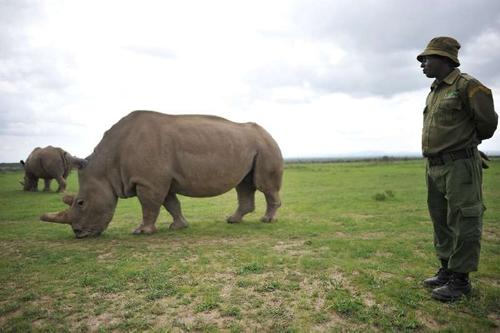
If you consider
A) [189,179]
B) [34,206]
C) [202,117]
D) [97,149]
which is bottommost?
[34,206]

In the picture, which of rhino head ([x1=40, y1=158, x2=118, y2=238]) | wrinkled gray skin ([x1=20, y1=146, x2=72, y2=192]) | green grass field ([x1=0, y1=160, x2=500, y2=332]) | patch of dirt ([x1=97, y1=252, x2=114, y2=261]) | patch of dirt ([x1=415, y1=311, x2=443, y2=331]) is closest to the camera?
patch of dirt ([x1=415, y1=311, x2=443, y2=331])

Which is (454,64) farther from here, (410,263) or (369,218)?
(369,218)

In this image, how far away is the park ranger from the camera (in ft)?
12.5

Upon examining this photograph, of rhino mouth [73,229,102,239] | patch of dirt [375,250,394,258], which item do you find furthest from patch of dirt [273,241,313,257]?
rhino mouth [73,229,102,239]

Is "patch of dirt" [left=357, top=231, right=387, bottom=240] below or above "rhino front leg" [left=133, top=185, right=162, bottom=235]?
below

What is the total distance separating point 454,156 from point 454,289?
4.71ft

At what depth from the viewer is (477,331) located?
3.20 meters

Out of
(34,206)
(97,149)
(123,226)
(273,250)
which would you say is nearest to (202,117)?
(97,149)

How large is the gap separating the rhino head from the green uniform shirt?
6.05m

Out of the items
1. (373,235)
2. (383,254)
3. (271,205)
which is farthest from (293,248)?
(271,205)

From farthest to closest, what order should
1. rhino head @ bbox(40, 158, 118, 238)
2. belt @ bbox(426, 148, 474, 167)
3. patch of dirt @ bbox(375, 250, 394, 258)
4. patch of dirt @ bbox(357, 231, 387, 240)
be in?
rhino head @ bbox(40, 158, 118, 238), patch of dirt @ bbox(357, 231, 387, 240), patch of dirt @ bbox(375, 250, 394, 258), belt @ bbox(426, 148, 474, 167)

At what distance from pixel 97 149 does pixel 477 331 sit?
725cm

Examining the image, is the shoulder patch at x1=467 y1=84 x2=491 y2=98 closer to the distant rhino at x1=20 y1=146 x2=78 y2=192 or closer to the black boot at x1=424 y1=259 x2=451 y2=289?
the black boot at x1=424 y1=259 x2=451 y2=289

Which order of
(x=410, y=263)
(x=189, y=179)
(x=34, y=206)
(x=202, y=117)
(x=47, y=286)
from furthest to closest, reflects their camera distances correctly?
(x=34, y=206)
(x=202, y=117)
(x=189, y=179)
(x=410, y=263)
(x=47, y=286)
